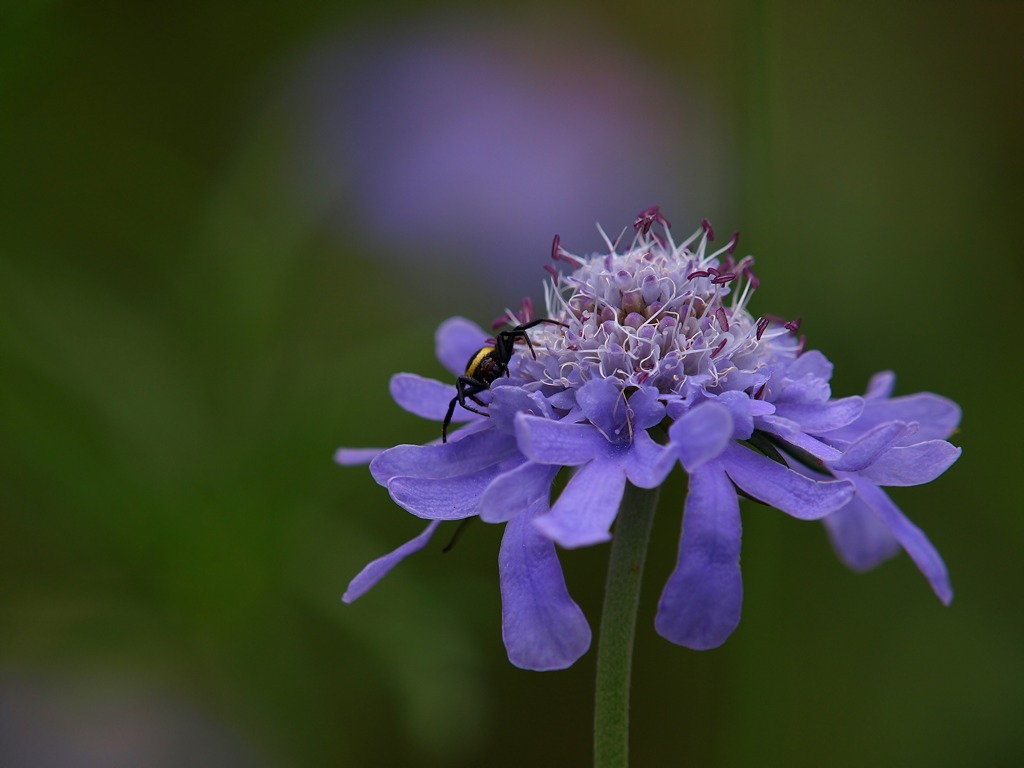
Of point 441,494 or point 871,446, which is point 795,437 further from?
point 441,494

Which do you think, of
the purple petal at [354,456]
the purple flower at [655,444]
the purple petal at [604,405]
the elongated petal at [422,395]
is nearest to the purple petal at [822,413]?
the purple flower at [655,444]

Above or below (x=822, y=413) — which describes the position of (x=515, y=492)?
below

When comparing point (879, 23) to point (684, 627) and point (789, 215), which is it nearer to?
point (789, 215)

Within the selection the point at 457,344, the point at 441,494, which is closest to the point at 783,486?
the point at 441,494

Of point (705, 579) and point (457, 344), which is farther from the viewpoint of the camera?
point (457, 344)

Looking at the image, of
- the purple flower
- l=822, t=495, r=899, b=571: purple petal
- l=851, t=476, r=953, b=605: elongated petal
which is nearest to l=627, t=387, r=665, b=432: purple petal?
the purple flower
